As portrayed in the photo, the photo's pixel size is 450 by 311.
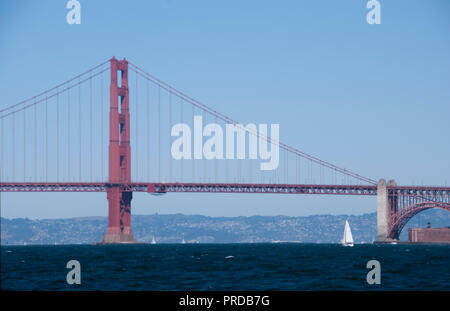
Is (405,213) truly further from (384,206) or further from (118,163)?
(118,163)

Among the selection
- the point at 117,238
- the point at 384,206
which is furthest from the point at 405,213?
the point at 117,238

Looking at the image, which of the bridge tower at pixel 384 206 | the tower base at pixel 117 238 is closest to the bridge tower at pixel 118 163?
the tower base at pixel 117 238

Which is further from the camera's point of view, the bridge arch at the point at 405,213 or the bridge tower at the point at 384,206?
the bridge tower at the point at 384,206

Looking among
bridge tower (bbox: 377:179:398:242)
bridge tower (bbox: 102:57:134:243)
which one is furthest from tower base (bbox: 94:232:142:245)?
bridge tower (bbox: 377:179:398:242)

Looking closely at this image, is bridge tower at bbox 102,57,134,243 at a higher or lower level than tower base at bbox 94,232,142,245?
higher

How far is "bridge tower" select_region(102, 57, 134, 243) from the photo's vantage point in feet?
547

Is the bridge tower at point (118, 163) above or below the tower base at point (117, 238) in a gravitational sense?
above

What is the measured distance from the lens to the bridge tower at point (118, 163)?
167 metres

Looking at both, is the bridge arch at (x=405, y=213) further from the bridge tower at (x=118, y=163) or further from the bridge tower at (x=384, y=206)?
the bridge tower at (x=118, y=163)

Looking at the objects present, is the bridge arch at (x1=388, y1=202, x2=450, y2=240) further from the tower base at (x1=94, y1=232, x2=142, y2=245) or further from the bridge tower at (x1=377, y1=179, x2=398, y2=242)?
the tower base at (x1=94, y1=232, x2=142, y2=245)

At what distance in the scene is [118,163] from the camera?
16612 centimetres
